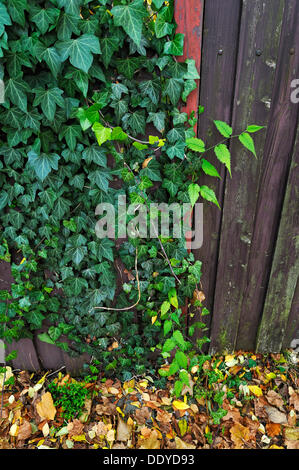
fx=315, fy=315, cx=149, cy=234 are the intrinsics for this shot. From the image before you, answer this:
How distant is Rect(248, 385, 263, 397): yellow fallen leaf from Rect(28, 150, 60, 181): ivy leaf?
165cm

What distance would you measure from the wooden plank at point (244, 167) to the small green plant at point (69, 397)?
2.76 ft

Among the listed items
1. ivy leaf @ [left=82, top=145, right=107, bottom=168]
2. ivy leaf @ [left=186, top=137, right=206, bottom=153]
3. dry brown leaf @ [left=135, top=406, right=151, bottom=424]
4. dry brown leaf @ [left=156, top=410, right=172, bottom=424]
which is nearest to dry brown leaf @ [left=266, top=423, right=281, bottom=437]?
dry brown leaf @ [left=156, top=410, right=172, bottom=424]

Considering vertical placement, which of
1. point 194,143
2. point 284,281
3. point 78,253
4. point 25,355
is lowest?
point 25,355

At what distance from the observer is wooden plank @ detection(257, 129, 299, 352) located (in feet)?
5.30

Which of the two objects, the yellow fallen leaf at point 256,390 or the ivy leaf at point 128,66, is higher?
the ivy leaf at point 128,66

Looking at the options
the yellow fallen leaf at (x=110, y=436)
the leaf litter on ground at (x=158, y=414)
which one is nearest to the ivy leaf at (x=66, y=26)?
the leaf litter on ground at (x=158, y=414)

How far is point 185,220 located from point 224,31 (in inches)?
32.4

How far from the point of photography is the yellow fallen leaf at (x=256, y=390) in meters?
1.84

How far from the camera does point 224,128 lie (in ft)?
4.53

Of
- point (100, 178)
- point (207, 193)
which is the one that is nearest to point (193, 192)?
point (207, 193)

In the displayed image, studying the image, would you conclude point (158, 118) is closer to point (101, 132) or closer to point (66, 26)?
point (101, 132)

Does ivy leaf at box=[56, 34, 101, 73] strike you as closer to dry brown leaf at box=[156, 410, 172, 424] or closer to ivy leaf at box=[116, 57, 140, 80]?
ivy leaf at box=[116, 57, 140, 80]

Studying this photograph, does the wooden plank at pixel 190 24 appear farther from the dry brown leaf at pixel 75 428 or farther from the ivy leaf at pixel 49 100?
the dry brown leaf at pixel 75 428

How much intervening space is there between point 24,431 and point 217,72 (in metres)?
2.02
